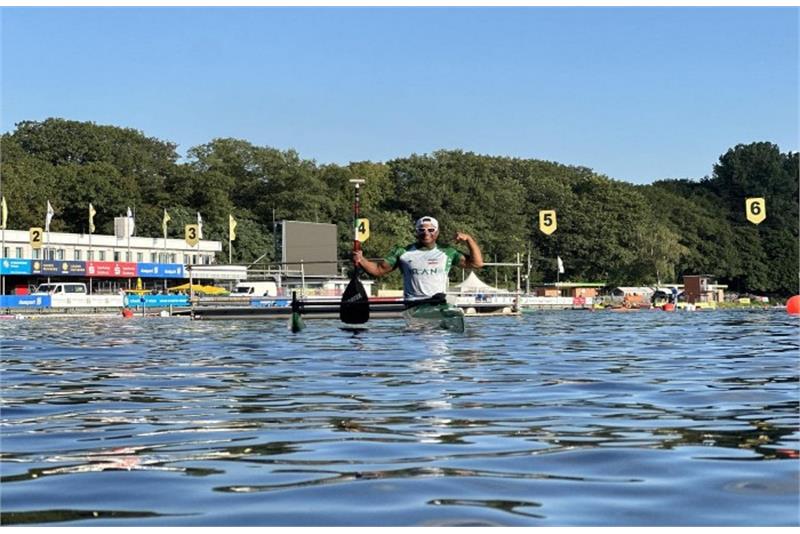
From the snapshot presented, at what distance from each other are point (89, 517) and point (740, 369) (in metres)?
9.11

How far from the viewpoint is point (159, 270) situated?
303ft

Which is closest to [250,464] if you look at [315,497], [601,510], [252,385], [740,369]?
[315,497]

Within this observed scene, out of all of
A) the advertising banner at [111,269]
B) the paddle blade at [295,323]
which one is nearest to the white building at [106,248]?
the advertising banner at [111,269]

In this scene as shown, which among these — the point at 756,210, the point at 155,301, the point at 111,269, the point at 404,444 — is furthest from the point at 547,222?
the point at 404,444

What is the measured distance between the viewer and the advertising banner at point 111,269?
8725cm

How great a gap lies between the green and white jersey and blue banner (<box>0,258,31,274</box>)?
68.6 metres

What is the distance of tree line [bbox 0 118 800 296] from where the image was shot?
339 feet

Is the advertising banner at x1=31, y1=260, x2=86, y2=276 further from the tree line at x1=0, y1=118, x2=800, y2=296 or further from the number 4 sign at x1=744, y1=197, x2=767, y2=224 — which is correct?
the number 4 sign at x1=744, y1=197, x2=767, y2=224

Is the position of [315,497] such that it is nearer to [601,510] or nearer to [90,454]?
[601,510]

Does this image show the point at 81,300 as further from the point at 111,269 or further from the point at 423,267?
the point at 423,267

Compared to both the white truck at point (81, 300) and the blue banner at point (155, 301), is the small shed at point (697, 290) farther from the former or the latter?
the white truck at point (81, 300)

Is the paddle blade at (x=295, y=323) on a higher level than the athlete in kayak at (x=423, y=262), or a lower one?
lower

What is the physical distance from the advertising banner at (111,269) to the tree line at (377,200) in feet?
34.0

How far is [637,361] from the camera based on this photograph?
13.8 m
